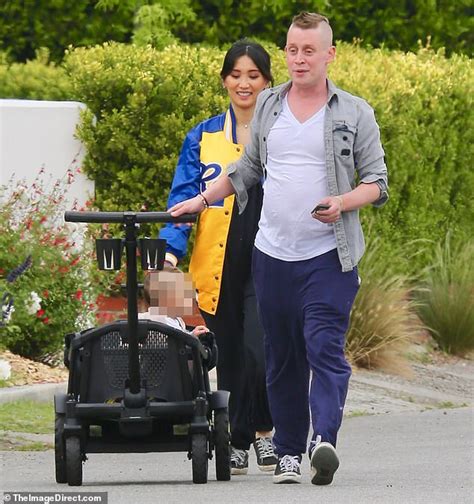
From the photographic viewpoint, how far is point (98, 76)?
11.9 metres

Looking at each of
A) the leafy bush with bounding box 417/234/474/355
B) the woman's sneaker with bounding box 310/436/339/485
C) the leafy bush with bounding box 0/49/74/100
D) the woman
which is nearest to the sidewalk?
the leafy bush with bounding box 417/234/474/355

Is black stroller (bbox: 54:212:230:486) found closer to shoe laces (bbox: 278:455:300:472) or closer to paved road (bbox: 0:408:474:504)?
paved road (bbox: 0:408:474:504)

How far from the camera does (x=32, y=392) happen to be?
384 inches

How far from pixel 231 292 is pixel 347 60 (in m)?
6.14

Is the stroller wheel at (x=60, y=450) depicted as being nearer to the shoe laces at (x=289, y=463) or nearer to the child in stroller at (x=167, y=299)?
the child in stroller at (x=167, y=299)

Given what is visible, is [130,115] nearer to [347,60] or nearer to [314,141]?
[347,60]

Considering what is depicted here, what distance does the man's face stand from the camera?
6.97 meters

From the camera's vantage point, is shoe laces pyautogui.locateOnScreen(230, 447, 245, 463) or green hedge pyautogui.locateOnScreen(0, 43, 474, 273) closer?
shoe laces pyautogui.locateOnScreen(230, 447, 245, 463)

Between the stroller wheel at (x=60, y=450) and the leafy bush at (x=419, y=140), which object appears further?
the leafy bush at (x=419, y=140)

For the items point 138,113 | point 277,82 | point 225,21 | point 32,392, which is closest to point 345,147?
point 32,392

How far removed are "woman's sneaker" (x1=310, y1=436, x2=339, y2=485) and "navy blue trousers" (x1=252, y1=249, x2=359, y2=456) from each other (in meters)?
0.07

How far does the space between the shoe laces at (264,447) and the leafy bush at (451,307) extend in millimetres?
5452

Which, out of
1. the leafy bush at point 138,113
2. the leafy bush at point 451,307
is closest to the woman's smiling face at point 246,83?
the leafy bush at point 138,113

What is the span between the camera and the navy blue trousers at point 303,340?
270 inches
